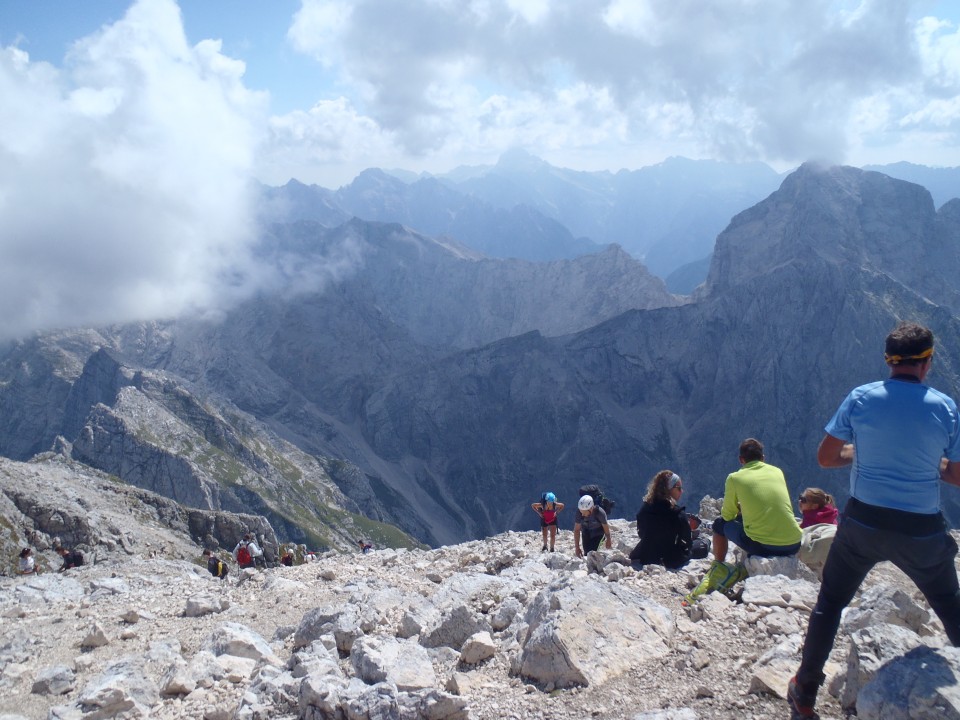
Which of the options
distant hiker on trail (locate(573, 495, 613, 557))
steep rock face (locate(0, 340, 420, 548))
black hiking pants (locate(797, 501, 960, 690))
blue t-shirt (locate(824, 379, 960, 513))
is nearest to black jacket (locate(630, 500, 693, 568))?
distant hiker on trail (locate(573, 495, 613, 557))

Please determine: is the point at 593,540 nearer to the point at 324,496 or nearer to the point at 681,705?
the point at 681,705

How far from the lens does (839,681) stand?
701 centimetres

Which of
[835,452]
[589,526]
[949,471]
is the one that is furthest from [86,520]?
[949,471]

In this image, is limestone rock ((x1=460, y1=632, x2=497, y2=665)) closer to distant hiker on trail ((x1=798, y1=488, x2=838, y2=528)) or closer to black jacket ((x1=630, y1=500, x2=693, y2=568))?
black jacket ((x1=630, y1=500, x2=693, y2=568))

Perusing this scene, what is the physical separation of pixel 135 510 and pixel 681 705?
73483mm

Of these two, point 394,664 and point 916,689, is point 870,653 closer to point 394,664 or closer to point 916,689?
point 916,689

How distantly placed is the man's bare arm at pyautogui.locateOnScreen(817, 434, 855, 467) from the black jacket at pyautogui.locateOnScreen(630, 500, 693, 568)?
7174 mm

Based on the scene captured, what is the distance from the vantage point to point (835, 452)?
716cm

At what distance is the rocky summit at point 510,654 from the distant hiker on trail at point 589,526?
7.97 feet

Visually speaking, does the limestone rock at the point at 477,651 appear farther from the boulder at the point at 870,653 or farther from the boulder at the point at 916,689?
the boulder at the point at 916,689

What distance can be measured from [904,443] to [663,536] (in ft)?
26.7

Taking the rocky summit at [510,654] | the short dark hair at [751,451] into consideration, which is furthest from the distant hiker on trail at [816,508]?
the short dark hair at [751,451]

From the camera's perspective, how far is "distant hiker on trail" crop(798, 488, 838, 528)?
628 inches

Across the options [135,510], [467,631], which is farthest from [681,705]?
[135,510]
